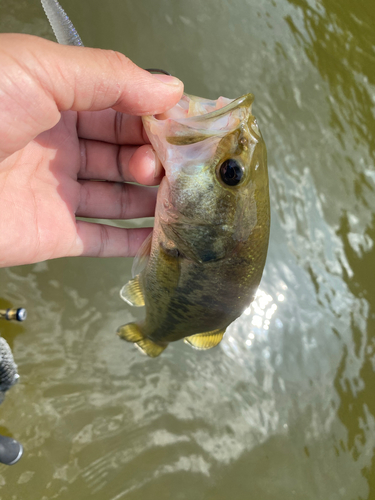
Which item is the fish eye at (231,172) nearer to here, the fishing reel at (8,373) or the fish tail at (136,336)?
the fish tail at (136,336)

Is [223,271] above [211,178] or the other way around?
the other way around

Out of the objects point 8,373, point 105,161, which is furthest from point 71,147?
point 8,373

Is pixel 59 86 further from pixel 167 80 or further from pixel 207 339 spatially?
pixel 207 339

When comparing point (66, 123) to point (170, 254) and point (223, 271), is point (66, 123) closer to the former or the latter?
point (170, 254)

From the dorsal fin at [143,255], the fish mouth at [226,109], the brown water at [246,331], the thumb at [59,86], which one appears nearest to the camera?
the thumb at [59,86]

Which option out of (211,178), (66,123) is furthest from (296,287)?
(66,123)

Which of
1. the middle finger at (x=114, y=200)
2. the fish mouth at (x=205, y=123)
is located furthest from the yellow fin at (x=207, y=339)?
the fish mouth at (x=205, y=123)
